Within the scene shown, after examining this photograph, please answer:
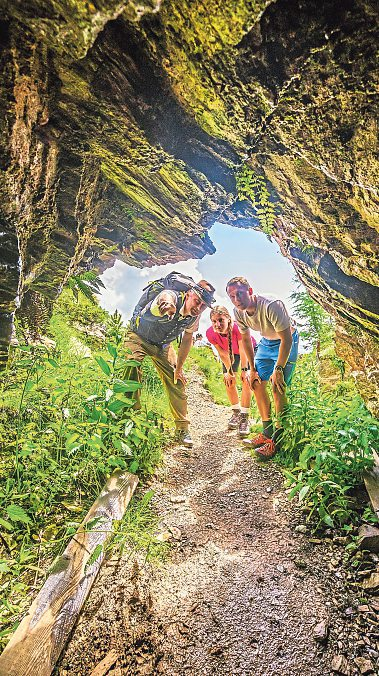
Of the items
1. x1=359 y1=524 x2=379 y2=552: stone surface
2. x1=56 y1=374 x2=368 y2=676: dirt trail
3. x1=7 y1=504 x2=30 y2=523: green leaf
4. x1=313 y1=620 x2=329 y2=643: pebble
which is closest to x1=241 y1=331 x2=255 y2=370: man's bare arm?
x1=56 y1=374 x2=368 y2=676: dirt trail

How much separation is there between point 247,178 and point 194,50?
5.02 feet

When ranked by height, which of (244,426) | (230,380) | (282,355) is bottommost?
(244,426)

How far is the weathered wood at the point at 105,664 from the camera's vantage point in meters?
1.56

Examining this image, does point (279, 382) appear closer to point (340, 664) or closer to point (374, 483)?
point (374, 483)

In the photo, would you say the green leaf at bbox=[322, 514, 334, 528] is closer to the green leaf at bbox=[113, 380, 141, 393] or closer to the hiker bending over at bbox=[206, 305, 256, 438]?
the green leaf at bbox=[113, 380, 141, 393]

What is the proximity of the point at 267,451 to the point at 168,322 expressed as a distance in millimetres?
2324

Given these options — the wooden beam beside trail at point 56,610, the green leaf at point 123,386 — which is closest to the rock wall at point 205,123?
the green leaf at point 123,386

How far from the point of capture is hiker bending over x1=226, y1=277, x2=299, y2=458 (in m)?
4.14

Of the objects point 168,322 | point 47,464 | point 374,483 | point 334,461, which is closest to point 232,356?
point 168,322

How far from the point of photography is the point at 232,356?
6.52 m

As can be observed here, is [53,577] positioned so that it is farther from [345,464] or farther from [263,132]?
[263,132]

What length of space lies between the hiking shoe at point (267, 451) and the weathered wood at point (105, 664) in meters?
2.95

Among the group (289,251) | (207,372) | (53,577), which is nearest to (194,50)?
(289,251)

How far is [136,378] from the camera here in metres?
4.21
